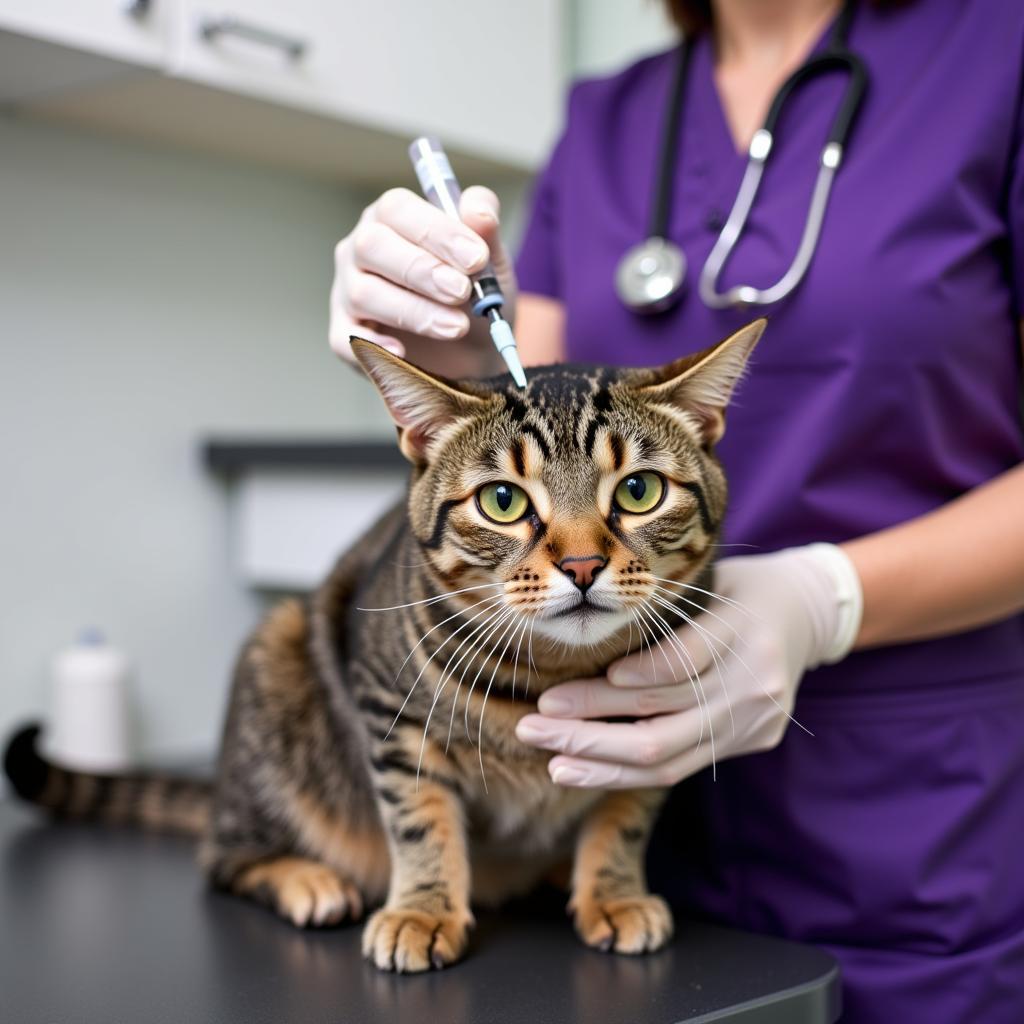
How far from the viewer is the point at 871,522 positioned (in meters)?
0.96

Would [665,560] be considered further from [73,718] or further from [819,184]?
[73,718]

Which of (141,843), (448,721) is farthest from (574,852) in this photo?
(141,843)

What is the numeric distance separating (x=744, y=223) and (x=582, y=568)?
1.44ft

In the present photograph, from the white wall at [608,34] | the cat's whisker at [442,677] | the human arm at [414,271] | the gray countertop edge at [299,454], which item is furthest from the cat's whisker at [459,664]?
the white wall at [608,34]

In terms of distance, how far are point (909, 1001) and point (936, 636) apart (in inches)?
11.2

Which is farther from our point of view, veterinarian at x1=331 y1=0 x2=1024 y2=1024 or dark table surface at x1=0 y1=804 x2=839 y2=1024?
veterinarian at x1=331 y1=0 x2=1024 y2=1024

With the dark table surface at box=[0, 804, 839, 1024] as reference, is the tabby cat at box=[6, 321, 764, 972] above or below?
above

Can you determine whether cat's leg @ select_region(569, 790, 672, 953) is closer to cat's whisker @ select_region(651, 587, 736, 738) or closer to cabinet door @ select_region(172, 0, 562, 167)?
cat's whisker @ select_region(651, 587, 736, 738)

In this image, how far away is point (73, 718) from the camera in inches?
61.2

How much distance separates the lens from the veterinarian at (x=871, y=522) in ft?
2.87

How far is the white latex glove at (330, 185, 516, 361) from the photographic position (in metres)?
0.82

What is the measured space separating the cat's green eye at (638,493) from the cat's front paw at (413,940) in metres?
0.31

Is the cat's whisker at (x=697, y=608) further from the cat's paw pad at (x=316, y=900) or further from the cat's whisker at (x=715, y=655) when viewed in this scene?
the cat's paw pad at (x=316, y=900)

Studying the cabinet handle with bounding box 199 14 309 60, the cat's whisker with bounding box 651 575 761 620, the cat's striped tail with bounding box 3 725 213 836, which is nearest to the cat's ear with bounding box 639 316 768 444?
the cat's whisker with bounding box 651 575 761 620
